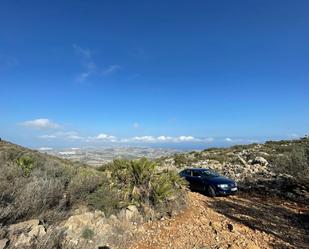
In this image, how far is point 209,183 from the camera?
14820 millimetres

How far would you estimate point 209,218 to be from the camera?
9.87 m

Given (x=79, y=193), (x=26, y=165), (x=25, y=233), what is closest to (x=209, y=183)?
(x=79, y=193)

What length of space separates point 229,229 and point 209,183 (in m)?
6.03

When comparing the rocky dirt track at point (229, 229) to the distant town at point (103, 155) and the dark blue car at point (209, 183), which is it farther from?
the distant town at point (103, 155)

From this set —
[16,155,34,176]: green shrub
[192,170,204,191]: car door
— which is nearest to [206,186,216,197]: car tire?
[192,170,204,191]: car door

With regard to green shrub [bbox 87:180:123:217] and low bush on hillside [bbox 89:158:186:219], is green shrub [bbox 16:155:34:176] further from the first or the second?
low bush on hillside [bbox 89:158:186:219]

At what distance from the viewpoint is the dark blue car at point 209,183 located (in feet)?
47.2

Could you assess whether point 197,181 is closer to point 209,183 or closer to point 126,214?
point 209,183

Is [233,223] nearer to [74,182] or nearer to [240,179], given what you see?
[74,182]

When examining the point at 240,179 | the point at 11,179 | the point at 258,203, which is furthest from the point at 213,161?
the point at 11,179

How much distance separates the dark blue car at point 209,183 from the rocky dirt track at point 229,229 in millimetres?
2377

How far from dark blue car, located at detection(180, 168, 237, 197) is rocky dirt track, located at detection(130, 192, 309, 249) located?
2377 mm

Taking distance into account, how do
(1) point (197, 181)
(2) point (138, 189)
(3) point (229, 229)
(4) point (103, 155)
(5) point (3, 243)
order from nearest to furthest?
(5) point (3, 243), (3) point (229, 229), (2) point (138, 189), (1) point (197, 181), (4) point (103, 155)

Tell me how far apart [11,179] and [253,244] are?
6430 millimetres
